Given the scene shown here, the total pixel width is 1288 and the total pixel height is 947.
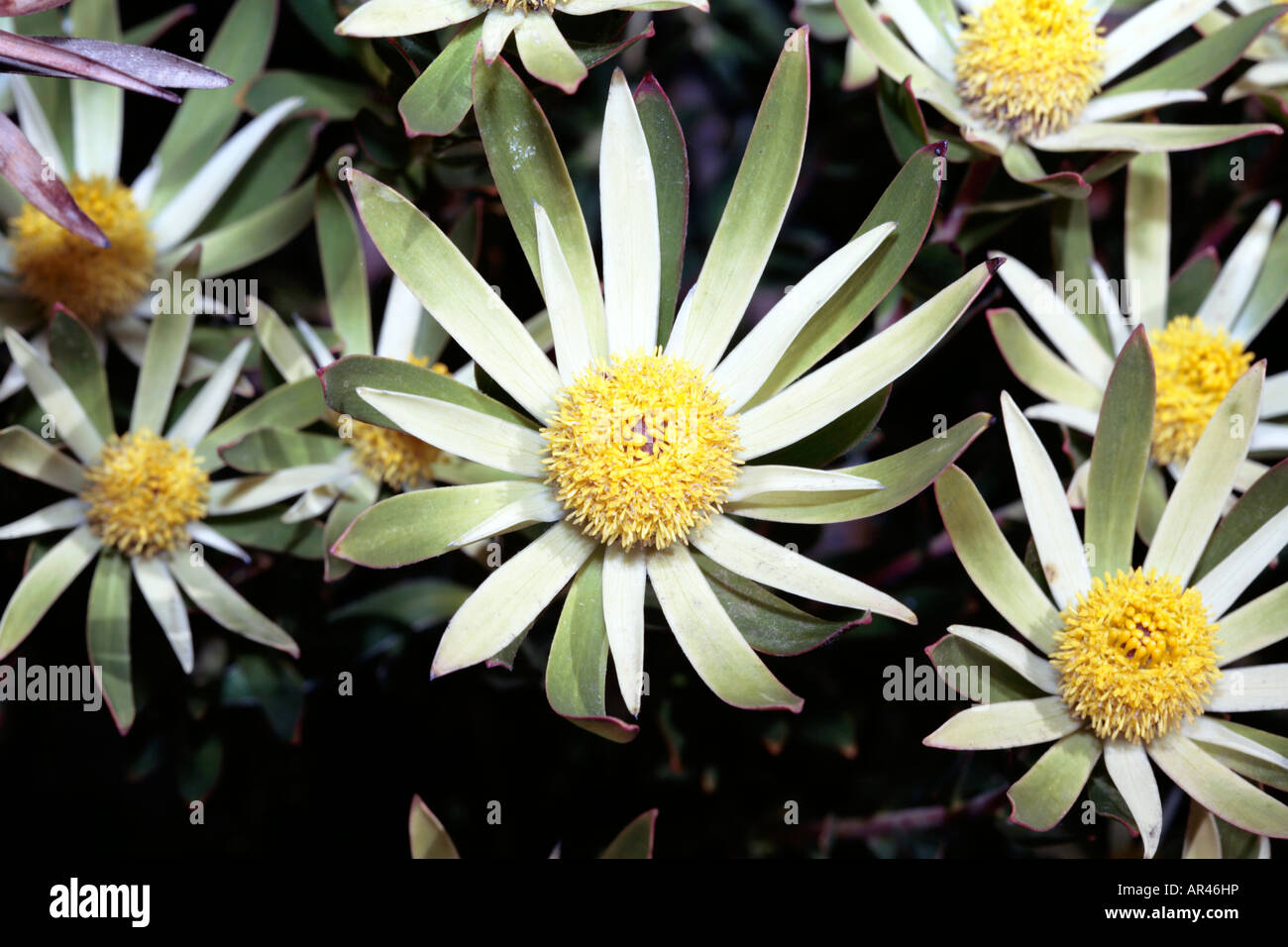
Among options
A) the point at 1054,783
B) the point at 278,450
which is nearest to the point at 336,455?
the point at 278,450

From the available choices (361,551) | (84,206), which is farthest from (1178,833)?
(84,206)

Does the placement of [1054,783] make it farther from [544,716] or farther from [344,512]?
[344,512]

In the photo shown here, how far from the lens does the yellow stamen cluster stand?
1.32 m

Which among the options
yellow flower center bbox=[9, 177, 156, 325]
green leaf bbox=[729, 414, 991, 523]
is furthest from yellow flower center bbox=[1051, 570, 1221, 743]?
yellow flower center bbox=[9, 177, 156, 325]

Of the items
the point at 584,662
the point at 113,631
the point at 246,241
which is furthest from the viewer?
the point at 246,241

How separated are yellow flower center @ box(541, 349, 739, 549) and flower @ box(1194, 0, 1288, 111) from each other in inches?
37.2

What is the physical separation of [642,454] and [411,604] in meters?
0.55

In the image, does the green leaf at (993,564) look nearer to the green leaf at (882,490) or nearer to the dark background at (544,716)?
the green leaf at (882,490)

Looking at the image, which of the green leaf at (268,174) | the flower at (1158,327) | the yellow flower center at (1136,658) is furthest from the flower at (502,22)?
the yellow flower center at (1136,658)

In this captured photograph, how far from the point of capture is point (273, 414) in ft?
4.88

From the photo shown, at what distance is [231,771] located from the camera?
1729 millimetres

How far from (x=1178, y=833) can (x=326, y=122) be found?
1.76 metres

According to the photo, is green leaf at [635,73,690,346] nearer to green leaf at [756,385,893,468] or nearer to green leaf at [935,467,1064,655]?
green leaf at [756,385,893,468]

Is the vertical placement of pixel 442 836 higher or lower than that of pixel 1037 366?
lower
